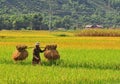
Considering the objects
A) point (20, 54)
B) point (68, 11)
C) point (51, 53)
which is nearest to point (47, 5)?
point (68, 11)

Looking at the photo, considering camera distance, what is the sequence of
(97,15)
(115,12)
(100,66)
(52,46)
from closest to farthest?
(100,66)
(52,46)
(97,15)
(115,12)

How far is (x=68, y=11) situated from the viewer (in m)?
174

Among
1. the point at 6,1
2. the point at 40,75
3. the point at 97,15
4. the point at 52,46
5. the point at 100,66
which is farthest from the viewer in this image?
the point at 97,15

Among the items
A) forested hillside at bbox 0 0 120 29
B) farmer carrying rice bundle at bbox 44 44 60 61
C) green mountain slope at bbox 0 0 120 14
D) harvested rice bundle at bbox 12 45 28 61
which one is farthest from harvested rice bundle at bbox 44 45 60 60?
green mountain slope at bbox 0 0 120 14

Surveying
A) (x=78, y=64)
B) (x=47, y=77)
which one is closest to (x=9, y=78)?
(x=47, y=77)

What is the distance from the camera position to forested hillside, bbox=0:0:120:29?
5640 inches

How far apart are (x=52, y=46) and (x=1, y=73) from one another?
6.95 m

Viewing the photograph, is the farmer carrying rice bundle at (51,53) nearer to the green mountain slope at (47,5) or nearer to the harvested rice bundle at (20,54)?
the harvested rice bundle at (20,54)

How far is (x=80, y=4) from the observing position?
180 metres

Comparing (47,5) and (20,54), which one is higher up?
(20,54)

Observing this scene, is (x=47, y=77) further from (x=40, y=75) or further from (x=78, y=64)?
(x=78, y=64)

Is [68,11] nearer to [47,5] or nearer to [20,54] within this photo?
[47,5]

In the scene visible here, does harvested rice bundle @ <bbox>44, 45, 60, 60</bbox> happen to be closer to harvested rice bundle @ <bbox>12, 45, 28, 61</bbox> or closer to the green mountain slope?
harvested rice bundle @ <bbox>12, 45, 28, 61</bbox>

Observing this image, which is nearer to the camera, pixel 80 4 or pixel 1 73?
→ pixel 1 73
